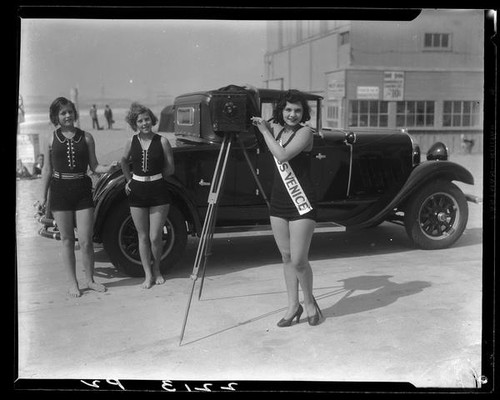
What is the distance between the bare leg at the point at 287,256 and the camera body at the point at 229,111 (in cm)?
78

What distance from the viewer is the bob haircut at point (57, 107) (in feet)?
14.9

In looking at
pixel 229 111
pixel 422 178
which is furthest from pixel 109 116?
pixel 422 178

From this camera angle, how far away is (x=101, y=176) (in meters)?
5.64

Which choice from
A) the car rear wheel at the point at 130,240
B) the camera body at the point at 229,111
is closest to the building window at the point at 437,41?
the camera body at the point at 229,111

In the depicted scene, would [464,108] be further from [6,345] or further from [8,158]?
[6,345]

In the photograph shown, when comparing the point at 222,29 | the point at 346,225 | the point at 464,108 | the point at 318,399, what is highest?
the point at 222,29

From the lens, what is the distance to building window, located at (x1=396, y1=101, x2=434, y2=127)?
21.4 ft

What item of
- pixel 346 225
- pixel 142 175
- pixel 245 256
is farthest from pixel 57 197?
pixel 346 225

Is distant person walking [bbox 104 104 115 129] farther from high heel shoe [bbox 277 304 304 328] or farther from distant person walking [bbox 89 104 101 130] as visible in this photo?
high heel shoe [bbox 277 304 304 328]

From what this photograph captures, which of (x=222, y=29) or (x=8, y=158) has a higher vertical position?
(x=222, y=29)

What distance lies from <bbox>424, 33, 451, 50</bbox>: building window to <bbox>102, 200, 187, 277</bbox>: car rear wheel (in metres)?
2.66

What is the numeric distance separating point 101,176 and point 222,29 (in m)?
2.17

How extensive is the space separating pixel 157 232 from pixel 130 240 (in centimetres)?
39

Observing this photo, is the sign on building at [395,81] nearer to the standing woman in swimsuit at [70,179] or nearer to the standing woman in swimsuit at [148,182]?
the standing woman in swimsuit at [148,182]
